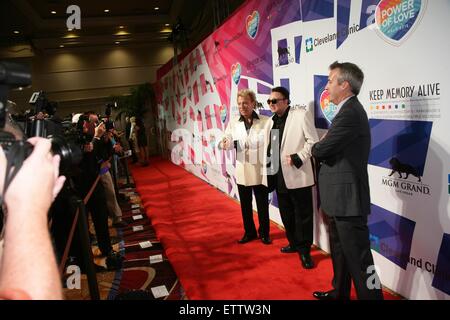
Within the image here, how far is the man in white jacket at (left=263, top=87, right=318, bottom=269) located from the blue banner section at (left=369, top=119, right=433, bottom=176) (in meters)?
0.54

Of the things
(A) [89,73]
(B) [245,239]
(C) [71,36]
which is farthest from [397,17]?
(A) [89,73]

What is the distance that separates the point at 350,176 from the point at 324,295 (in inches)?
35.1

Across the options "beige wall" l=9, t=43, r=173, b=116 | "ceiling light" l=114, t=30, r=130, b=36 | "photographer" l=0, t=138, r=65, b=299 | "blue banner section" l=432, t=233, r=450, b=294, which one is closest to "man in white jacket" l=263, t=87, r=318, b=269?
"blue banner section" l=432, t=233, r=450, b=294

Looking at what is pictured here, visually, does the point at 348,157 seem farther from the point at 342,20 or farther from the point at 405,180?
the point at 342,20

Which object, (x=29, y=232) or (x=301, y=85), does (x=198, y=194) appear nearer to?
(x=301, y=85)

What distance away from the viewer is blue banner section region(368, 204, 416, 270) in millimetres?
2090

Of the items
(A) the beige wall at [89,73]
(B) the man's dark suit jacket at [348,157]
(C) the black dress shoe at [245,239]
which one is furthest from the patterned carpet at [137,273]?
(A) the beige wall at [89,73]

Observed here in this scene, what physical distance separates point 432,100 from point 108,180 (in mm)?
3354

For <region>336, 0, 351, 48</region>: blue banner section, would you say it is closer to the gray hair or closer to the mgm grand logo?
the gray hair

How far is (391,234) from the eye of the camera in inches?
87.0

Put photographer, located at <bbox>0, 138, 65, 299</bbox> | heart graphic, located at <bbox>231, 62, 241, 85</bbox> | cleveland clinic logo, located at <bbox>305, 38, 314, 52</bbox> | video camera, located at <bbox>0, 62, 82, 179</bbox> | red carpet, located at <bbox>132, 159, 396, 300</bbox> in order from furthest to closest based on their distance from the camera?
heart graphic, located at <bbox>231, 62, 241, 85</bbox>, cleveland clinic logo, located at <bbox>305, 38, 314, 52</bbox>, red carpet, located at <bbox>132, 159, 396, 300</bbox>, video camera, located at <bbox>0, 62, 82, 179</bbox>, photographer, located at <bbox>0, 138, 65, 299</bbox>

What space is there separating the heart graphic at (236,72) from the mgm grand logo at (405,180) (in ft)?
8.91

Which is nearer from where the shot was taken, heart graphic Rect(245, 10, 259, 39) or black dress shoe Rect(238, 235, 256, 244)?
black dress shoe Rect(238, 235, 256, 244)

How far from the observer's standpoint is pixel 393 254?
2.22m
